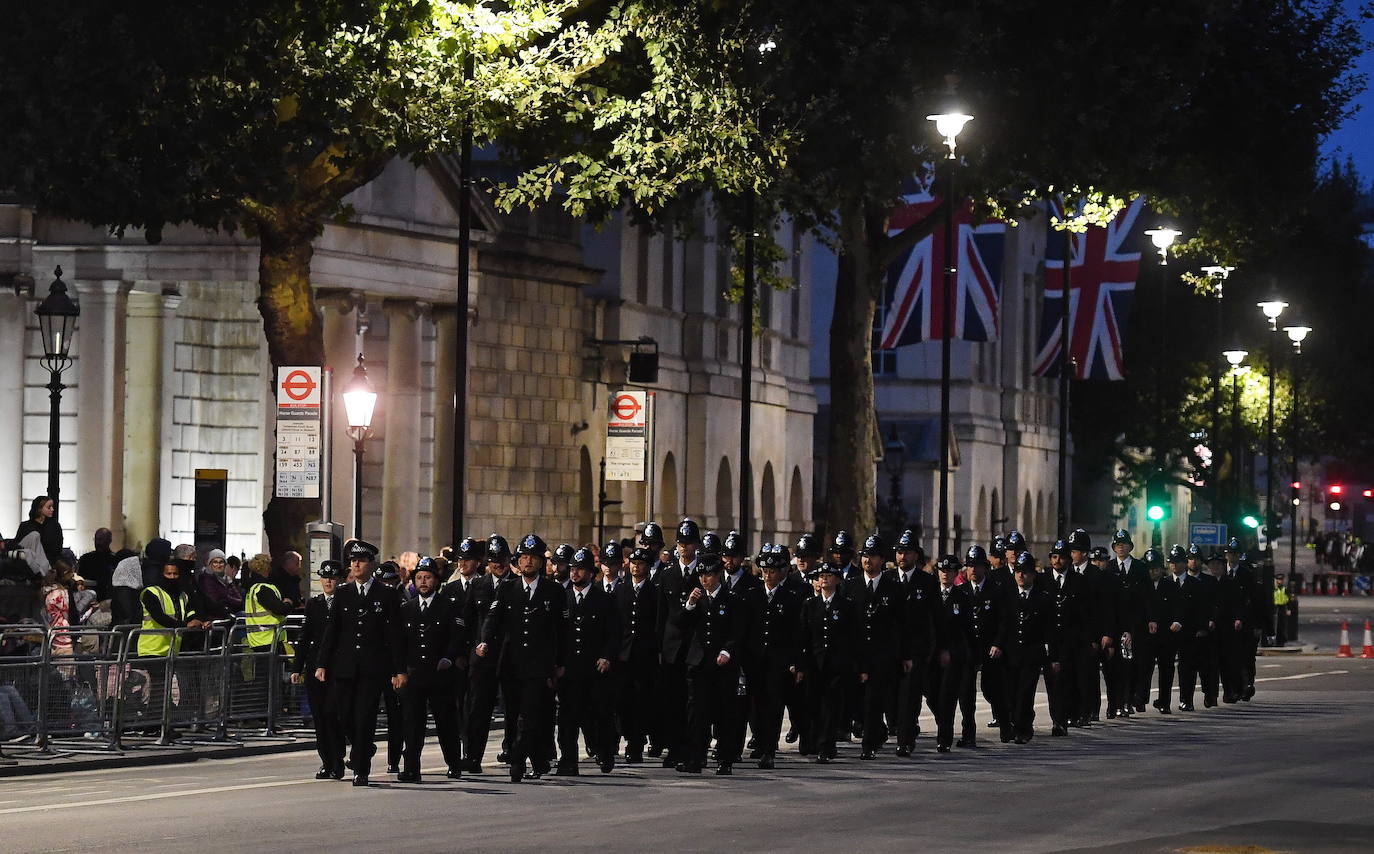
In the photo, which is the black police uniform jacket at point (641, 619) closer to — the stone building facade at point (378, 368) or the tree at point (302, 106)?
the tree at point (302, 106)

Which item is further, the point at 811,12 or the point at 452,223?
the point at 452,223

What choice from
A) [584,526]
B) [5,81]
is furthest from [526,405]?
[5,81]

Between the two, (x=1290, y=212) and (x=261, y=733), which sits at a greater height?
(x=1290, y=212)

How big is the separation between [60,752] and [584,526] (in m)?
27.1

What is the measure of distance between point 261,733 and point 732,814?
877 cm

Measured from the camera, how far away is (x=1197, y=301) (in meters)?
87.6

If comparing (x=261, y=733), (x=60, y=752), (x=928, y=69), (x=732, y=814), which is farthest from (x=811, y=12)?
(x=732, y=814)

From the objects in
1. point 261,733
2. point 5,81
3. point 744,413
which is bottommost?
point 261,733

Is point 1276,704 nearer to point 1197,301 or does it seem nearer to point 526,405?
point 526,405

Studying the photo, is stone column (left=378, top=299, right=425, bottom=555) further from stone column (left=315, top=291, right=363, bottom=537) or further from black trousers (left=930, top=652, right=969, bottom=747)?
black trousers (left=930, top=652, right=969, bottom=747)

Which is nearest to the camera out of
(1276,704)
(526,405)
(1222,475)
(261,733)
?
(261,733)

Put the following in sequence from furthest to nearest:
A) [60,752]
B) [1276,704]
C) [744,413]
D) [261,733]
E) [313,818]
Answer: [744,413] < [1276,704] < [261,733] < [60,752] < [313,818]

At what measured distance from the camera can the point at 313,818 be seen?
17.7m

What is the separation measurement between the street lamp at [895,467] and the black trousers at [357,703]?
4792 centimetres
